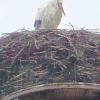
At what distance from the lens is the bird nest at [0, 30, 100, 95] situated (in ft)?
18.2

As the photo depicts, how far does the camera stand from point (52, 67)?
18.5ft

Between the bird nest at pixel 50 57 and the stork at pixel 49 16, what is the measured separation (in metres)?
1.25

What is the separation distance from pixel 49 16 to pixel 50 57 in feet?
6.79

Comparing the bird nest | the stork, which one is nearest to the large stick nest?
the bird nest

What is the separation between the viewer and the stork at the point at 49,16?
7.66m

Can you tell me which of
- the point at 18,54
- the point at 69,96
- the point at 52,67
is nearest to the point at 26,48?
the point at 18,54

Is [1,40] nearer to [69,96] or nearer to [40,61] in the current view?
[40,61]

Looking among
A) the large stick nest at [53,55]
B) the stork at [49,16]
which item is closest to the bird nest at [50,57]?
the large stick nest at [53,55]

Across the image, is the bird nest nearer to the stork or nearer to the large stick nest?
the large stick nest

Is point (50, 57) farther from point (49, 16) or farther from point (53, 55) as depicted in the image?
point (49, 16)

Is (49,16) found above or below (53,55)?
above

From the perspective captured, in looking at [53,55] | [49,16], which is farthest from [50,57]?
[49,16]

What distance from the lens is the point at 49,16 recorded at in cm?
770

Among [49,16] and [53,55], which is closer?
[53,55]
